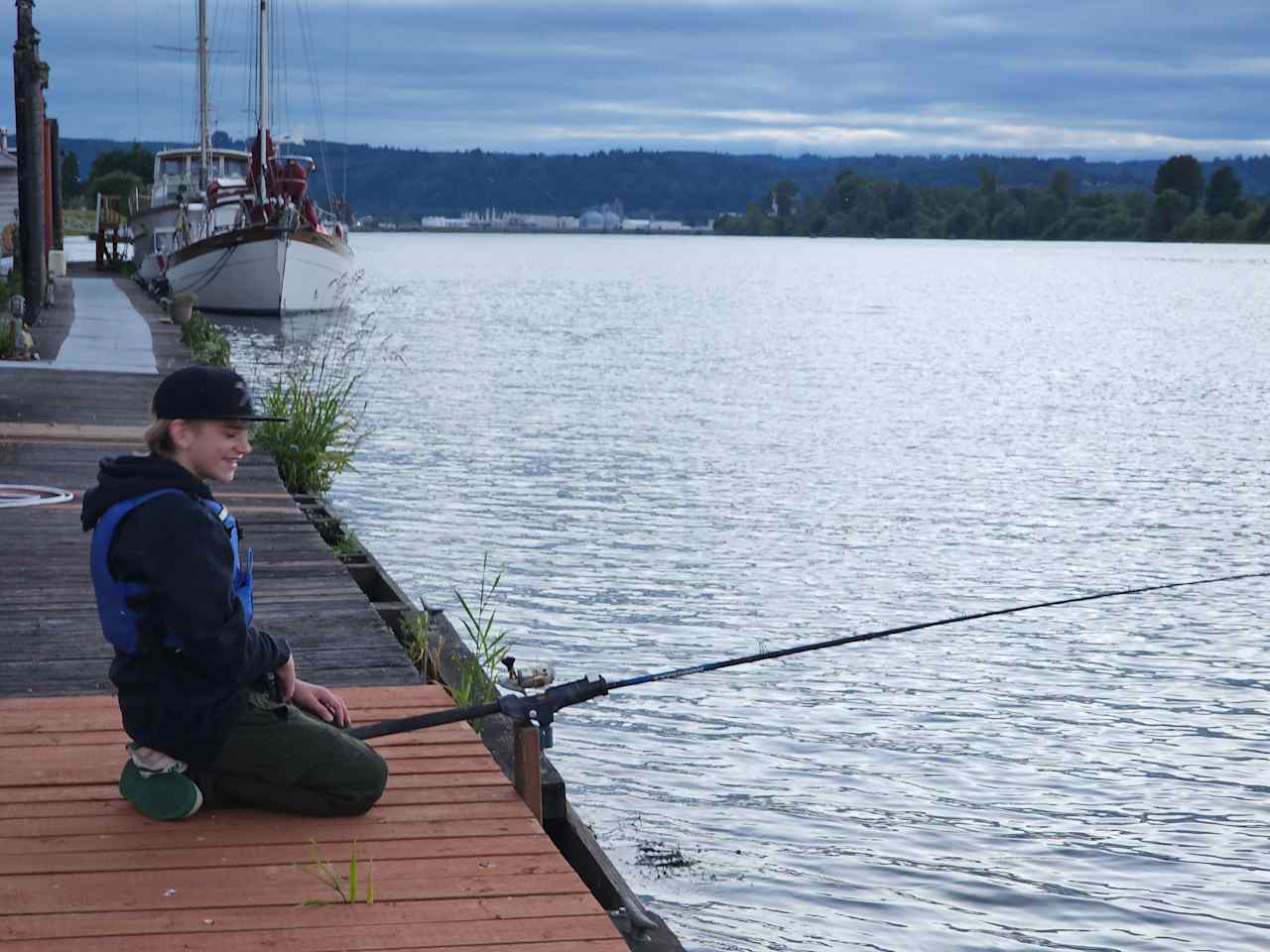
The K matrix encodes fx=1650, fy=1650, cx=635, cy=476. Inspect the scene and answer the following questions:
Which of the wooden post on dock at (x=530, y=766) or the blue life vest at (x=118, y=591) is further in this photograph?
the wooden post on dock at (x=530, y=766)

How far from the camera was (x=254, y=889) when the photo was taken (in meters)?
4.39

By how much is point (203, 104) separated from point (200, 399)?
149ft

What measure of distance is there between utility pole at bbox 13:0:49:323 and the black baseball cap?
2203 cm

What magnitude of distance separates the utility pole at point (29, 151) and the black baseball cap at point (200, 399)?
22028mm

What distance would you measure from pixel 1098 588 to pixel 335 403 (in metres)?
6.47

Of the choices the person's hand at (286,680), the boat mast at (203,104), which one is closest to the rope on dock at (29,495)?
the person's hand at (286,680)

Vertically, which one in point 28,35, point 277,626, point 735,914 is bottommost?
point 735,914

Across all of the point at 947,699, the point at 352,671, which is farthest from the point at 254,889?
the point at 947,699

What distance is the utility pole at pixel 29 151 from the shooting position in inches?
984

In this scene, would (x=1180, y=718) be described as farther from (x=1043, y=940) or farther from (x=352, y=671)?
(x=352, y=671)

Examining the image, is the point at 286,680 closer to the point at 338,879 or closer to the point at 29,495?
the point at 338,879

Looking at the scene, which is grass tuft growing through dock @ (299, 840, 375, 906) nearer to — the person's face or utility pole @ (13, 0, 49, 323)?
the person's face

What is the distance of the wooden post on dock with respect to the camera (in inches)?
202

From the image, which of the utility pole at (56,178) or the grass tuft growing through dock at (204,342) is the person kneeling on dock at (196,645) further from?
the utility pole at (56,178)
